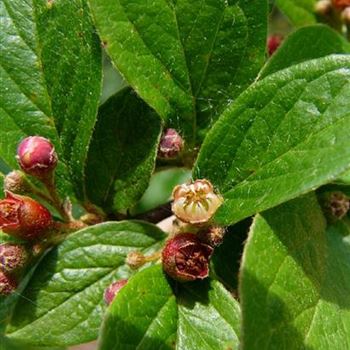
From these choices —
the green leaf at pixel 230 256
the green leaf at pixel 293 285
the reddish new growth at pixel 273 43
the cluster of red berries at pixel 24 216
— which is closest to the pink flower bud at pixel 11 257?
the cluster of red berries at pixel 24 216

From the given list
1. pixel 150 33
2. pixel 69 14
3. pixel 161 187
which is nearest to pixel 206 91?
pixel 150 33

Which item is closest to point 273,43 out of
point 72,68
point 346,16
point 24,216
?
point 346,16

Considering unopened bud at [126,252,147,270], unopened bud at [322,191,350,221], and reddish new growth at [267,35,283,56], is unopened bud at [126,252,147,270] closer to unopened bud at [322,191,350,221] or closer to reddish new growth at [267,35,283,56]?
unopened bud at [322,191,350,221]

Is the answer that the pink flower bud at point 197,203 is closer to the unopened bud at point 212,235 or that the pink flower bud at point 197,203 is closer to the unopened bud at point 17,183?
the unopened bud at point 212,235

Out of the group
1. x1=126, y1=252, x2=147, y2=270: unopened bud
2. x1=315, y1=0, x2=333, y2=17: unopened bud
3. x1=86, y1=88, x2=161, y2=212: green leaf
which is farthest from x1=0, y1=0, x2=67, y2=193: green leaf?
x1=315, y1=0, x2=333, y2=17: unopened bud

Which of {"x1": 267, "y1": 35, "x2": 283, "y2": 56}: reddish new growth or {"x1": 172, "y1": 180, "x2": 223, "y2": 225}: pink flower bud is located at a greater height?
{"x1": 172, "y1": 180, "x2": 223, "y2": 225}: pink flower bud

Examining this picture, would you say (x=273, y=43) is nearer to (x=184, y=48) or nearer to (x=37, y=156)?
(x=184, y=48)
